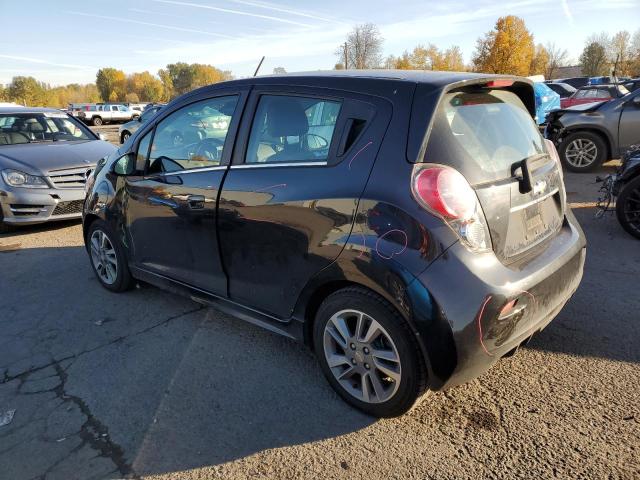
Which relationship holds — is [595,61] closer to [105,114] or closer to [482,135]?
[105,114]

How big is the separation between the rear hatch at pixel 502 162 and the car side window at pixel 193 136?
4.81ft

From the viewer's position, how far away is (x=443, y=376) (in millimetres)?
2260

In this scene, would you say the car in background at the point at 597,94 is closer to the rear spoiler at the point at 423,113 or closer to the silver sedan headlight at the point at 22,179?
the rear spoiler at the point at 423,113

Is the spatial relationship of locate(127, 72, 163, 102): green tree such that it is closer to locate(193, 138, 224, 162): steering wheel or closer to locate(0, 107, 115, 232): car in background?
locate(0, 107, 115, 232): car in background

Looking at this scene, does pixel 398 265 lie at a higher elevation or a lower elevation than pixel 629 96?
lower

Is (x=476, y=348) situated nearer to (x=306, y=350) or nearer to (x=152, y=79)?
(x=306, y=350)

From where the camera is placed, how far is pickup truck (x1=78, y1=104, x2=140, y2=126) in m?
44.1

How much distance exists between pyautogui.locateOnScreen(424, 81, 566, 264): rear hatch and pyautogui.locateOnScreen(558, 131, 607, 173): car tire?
7301mm

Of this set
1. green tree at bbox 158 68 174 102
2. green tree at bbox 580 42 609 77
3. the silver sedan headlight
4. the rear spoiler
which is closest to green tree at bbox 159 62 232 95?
green tree at bbox 158 68 174 102

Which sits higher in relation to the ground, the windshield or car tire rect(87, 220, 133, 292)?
the windshield

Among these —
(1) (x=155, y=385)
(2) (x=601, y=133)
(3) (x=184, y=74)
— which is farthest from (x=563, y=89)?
(3) (x=184, y=74)

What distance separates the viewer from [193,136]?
345 centimetres

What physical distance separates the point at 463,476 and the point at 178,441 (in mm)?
1423

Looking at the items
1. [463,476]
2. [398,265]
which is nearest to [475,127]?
[398,265]
